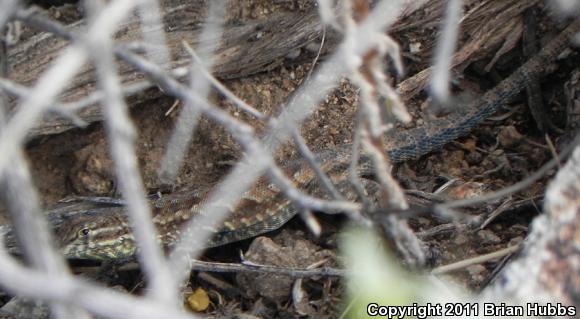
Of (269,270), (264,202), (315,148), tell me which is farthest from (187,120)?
(269,270)

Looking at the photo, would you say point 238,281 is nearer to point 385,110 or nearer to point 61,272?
point 385,110

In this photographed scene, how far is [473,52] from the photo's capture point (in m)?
4.98

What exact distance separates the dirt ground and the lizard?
15 centimetres

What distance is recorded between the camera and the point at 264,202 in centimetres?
496

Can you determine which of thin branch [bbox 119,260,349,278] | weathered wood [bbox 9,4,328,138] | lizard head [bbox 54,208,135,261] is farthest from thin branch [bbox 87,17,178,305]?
lizard head [bbox 54,208,135,261]

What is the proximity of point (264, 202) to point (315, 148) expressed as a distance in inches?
20.9

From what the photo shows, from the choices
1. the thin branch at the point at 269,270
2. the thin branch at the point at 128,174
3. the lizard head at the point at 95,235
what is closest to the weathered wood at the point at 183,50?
the lizard head at the point at 95,235

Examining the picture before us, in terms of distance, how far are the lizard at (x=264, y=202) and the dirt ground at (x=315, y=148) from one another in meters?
0.15

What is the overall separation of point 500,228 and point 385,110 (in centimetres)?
120

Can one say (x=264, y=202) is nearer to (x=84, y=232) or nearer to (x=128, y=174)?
(x=84, y=232)

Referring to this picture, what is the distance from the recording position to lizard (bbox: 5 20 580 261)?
4715mm

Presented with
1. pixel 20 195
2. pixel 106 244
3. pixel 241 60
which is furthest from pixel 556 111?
pixel 20 195

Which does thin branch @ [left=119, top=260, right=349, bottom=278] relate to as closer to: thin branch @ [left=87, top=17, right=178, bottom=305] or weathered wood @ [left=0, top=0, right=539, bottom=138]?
weathered wood @ [left=0, top=0, right=539, bottom=138]

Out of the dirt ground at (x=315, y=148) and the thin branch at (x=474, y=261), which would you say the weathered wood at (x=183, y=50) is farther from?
the thin branch at (x=474, y=261)
